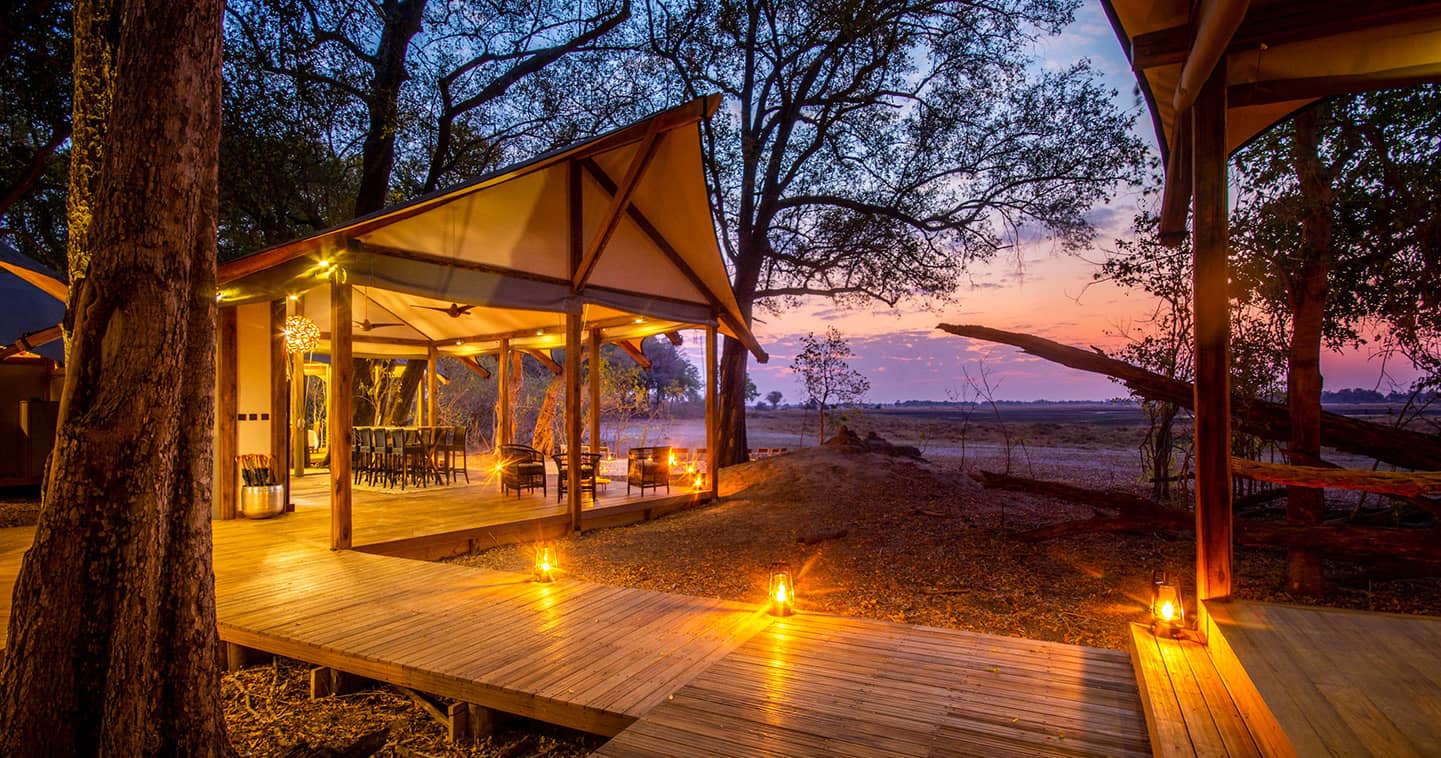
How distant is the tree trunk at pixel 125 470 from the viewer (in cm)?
217

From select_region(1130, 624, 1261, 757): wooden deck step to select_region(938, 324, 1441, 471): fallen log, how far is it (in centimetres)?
180

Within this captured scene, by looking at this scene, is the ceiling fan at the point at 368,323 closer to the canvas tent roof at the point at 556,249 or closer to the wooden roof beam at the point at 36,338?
the canvas tent roof at the point at 556,249

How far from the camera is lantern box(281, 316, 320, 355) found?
694cm

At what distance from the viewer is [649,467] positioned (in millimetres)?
9375

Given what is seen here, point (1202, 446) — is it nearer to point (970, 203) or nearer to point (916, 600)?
point (916, 600)

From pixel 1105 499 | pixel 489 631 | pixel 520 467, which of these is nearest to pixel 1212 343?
pixel 1105 499

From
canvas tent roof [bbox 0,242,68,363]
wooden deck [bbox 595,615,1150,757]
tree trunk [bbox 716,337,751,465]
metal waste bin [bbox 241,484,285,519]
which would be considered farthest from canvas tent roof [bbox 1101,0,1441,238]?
canvas tent roof [bbox 0,242,68,363]

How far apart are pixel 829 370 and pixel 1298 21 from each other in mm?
11316

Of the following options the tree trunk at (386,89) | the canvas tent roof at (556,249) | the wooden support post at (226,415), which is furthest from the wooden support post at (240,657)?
the tree trunk at (386,89)

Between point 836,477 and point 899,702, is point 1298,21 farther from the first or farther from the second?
point 836,477

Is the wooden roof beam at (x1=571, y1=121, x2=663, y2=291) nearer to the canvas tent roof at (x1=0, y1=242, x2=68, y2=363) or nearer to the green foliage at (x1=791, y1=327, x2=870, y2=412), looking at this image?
the green foliage at (x1=791, y1=327, x2=870, y2=412)

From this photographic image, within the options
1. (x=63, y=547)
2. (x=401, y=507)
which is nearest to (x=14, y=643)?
(x=63, y=547)

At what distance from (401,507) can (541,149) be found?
712 cm

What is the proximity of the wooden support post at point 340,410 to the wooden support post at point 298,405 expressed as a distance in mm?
2055
